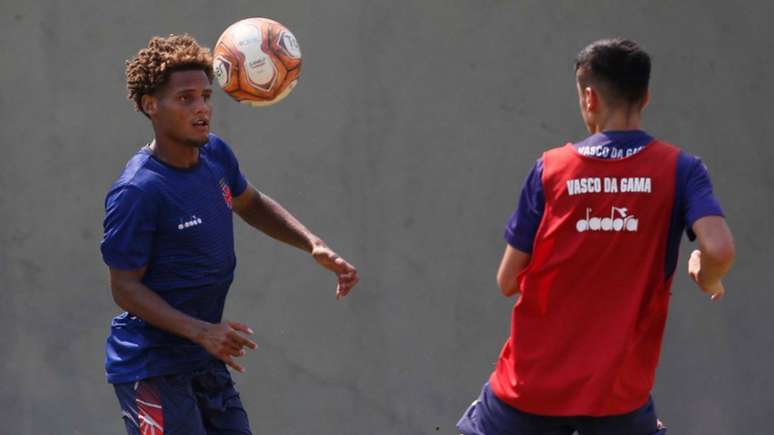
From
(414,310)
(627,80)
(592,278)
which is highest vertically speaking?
(627,80)

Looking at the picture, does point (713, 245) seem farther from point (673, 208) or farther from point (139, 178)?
point (139, 178)

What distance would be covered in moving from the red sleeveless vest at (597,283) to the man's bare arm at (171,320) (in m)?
1.02

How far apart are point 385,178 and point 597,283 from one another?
3.01 meters

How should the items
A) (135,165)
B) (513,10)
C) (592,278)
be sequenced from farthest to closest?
(513,10) → (135,165) → (592,278)

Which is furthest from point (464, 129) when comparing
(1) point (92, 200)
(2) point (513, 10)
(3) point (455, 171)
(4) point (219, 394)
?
(4) point (219, 394)

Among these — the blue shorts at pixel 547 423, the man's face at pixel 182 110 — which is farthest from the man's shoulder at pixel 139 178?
the blue shorts at pixel 547 423

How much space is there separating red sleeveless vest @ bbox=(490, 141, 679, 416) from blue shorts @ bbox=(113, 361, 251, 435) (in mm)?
1212

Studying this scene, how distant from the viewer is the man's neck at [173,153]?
15.9 feet

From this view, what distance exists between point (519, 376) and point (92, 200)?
3518 mm

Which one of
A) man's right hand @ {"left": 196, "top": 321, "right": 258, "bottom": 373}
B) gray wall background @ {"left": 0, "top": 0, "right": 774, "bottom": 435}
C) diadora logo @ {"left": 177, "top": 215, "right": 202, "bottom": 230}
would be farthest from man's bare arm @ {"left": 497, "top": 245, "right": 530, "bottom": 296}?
gray wall background @ {"left": 0, "top": 0, "right": 774, "bottom": 435}

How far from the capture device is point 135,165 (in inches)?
187

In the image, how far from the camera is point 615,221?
4.13 metres

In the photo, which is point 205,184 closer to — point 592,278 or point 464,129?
point 592,278

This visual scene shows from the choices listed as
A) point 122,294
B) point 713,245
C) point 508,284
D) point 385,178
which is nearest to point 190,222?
point 122,294
